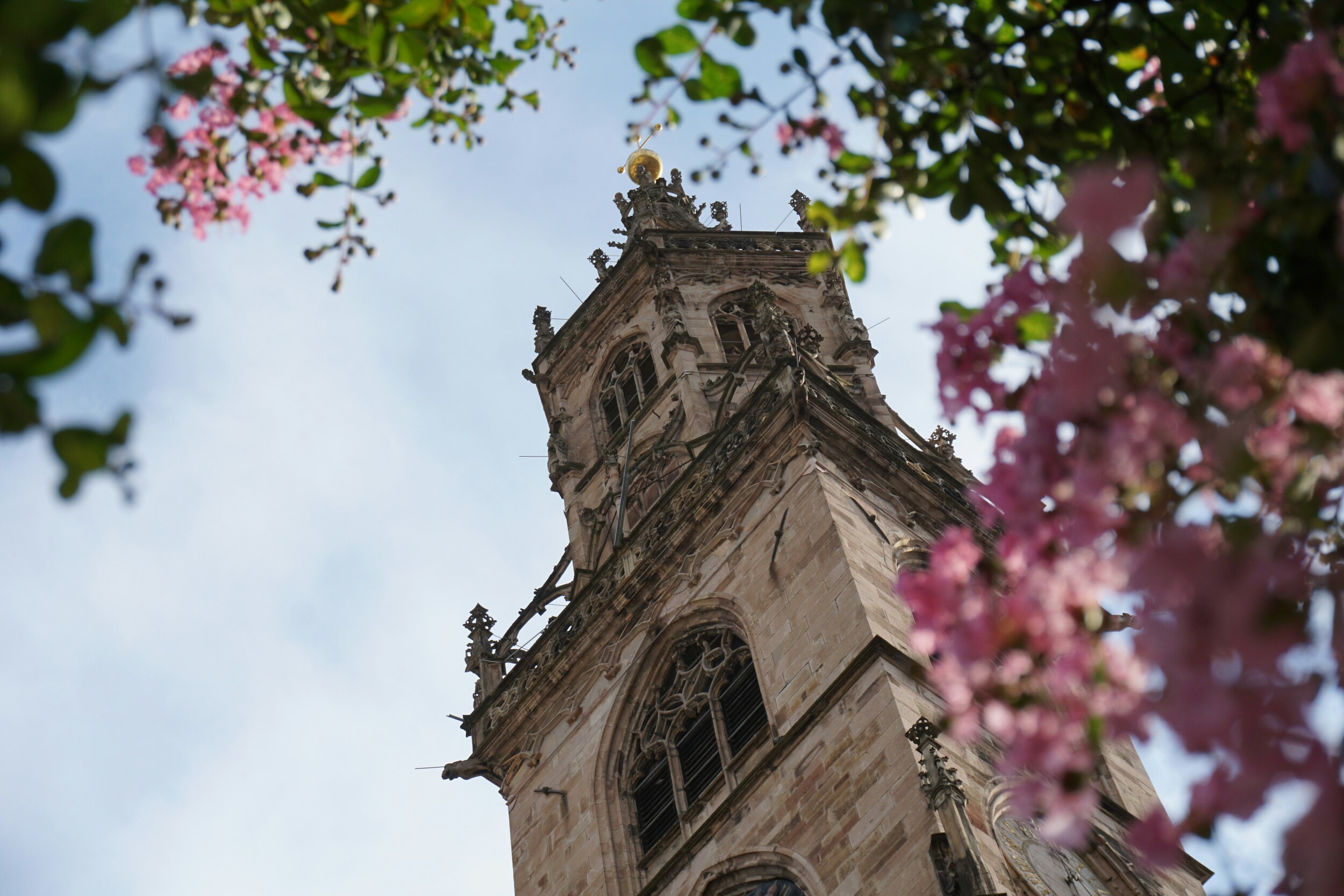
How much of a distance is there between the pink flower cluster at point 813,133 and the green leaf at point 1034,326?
3.31 feet

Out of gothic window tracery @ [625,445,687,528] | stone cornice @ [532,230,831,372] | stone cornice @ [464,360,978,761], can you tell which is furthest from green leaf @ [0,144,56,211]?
stone cornice @ [532,230,831,372]

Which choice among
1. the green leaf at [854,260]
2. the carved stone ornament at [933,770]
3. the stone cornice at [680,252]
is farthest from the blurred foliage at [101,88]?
the stone cornice at [680,252]

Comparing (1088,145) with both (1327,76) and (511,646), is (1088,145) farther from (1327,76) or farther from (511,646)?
(511,646)

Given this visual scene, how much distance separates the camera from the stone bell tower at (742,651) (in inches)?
668

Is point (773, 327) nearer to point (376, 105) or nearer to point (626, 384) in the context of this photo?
point (626, 384)

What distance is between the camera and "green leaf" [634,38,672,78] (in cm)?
607

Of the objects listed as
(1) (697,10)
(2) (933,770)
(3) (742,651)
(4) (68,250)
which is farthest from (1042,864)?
(4) (68,250)

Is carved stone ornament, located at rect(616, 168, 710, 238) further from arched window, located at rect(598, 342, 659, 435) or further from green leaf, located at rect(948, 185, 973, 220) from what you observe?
green leaf, located at rect(948, 185, 973, 220)

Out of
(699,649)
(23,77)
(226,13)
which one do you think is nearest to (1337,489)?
(23,77)

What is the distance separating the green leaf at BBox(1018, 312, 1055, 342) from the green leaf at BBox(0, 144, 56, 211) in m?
2.71

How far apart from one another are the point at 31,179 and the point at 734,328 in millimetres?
27652

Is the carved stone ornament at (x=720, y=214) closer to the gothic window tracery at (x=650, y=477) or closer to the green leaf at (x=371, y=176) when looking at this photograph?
the gothic window tracery at (x=650, y=477)

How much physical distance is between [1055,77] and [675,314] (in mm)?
24602

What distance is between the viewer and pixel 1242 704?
3289mm
